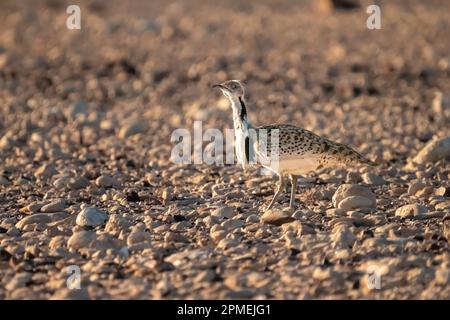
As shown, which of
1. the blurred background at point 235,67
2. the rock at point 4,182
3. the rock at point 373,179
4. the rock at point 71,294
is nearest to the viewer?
the rock at point 71,294

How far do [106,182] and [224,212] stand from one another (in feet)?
5.68

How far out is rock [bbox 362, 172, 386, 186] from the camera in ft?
25.8

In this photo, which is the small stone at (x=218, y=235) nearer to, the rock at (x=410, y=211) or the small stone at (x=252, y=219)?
the small stone at (x=252, y=219)

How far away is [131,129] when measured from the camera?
1059 cm

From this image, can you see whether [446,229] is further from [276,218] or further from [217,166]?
[217,166]

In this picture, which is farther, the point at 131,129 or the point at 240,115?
the point at 131,129

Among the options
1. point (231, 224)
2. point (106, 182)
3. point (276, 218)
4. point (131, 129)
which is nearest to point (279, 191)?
point (276, 218)

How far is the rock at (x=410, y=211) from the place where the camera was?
6672 mm

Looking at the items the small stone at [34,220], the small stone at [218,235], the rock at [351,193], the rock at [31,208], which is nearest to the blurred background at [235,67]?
the rock at [351,193]

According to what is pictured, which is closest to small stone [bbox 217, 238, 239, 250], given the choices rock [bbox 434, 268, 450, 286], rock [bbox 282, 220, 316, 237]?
rock [bbox 282, 220, 316, 237]

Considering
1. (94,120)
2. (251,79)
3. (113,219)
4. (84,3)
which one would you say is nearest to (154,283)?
(113,219)

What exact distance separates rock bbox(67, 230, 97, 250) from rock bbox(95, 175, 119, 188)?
181 cm

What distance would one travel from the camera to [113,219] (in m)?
6.74

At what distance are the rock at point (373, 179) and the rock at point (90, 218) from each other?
8.42 ft
